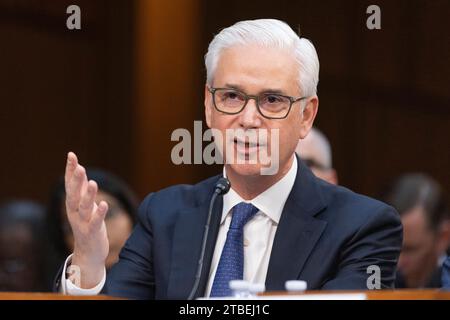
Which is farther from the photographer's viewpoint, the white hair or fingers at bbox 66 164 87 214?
the white hair

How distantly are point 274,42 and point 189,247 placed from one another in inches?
18.1

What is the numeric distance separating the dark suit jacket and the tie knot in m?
0.04

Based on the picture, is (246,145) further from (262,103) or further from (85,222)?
(85,222)

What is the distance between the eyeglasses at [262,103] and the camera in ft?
7.45

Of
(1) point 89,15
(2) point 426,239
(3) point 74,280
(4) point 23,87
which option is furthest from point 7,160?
(3) point 74,280

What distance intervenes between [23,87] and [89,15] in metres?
0.42

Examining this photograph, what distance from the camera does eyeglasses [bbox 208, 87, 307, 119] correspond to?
2271mm

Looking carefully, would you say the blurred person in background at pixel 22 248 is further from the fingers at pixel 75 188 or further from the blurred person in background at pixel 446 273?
the blurred person in background at pixel 446 273

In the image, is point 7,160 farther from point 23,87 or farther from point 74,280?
point 74,280

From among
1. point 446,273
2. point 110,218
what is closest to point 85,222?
point 446,273

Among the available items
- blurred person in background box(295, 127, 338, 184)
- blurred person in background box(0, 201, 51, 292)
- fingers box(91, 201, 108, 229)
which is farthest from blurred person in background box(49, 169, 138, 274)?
fingers box(91, 201, 108, 229)

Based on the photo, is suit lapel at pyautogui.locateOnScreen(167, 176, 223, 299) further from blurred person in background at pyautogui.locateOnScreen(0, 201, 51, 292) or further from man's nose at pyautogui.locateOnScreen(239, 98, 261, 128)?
blurred person in background at pyautogui.locateOnScreen(0, 201, 51, 292)

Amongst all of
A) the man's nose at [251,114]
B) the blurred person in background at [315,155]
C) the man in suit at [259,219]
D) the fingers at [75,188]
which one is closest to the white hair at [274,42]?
the man in suit at [259,219]

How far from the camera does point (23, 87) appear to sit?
4.45 metres
